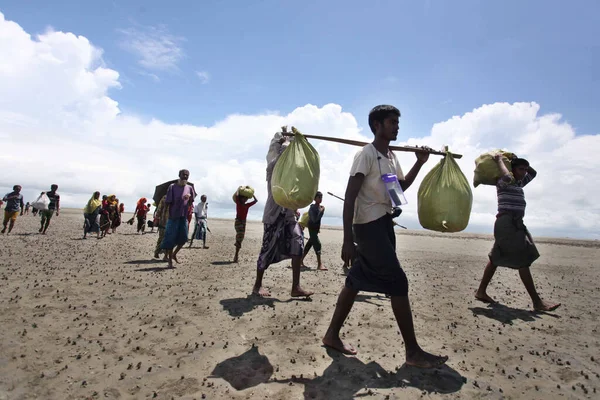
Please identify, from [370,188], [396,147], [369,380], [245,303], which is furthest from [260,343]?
[396,147]

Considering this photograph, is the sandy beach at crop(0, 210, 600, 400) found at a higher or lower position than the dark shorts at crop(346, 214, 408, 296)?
lower

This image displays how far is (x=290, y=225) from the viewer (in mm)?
5590

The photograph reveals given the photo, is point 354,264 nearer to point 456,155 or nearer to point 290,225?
point 456,155

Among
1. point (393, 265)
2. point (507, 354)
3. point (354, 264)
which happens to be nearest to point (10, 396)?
point (354, 264)

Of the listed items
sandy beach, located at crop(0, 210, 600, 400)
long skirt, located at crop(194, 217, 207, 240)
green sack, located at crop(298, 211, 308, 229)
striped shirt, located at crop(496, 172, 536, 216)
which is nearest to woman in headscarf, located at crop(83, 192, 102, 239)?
long skirt, located at crop(194, 217, 207, 240)

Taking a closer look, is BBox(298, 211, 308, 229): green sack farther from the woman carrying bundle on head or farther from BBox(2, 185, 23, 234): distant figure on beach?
BBox(2, 185, 23, 234): distant figure on beach

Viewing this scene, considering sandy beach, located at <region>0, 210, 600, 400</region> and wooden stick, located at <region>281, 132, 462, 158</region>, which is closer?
sandy beach, located at <region>0, 210, 600, 400</region>

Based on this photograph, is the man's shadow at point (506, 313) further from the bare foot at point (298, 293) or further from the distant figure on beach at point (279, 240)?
the distant figure on beach at point (279, 240)

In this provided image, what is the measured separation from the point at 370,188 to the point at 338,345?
154cm

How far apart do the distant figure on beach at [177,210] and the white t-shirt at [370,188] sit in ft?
19.0

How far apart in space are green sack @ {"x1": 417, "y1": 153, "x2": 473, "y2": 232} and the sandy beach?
4.31 feet

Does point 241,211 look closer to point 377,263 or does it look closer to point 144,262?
point 144,262

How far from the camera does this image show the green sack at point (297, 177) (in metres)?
3.57

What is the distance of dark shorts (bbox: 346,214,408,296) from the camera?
3221mm
